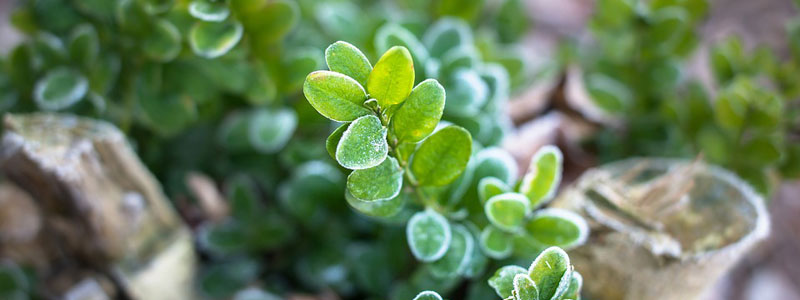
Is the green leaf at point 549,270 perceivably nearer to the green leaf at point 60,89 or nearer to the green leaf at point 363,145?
the green leaf at point 363,145

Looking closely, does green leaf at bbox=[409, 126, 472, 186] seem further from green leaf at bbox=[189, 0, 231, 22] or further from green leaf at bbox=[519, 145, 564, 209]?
green leaf at bbox=[189, 0, 231, 22]

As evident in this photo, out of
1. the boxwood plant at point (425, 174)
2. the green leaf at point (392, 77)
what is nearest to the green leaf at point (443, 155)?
the boxwood plant at point (425, 174)

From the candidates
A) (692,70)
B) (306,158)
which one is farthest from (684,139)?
(692,70)

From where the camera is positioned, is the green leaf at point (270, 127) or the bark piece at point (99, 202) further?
the green leaf at point (270, 127)

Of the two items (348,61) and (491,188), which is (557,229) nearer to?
(491,188)

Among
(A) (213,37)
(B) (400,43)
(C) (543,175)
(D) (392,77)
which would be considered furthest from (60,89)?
(C) (543,175)

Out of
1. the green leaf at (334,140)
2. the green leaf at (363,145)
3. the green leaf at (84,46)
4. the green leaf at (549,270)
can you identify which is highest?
the green leaf at (84,46)

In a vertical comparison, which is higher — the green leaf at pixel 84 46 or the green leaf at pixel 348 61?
the green leaf at pixel 84 46

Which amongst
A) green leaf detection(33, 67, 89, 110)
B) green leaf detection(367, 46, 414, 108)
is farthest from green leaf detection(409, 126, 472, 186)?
green leaf detection(33, 67, 89, 110)
